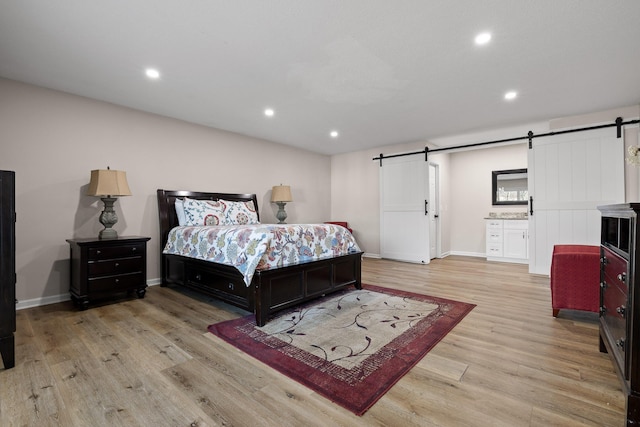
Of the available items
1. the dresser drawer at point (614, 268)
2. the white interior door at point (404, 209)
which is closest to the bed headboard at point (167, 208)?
the white interior door at point (404, 209)

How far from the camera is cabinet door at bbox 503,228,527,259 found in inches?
221

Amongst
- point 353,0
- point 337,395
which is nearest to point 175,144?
point 353,0

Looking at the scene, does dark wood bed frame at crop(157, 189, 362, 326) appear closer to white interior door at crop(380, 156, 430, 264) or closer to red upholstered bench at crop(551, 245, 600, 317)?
red upholstered bench at crop(551, 245, 600, 317)

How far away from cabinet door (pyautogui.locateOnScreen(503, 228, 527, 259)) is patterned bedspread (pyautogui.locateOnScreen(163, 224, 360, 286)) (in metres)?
3.90

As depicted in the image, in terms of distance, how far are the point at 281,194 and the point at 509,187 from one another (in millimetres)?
4854

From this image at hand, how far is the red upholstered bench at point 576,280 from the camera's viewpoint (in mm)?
2553

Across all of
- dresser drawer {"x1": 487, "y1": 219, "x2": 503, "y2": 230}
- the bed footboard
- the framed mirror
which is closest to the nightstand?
the bed footboard

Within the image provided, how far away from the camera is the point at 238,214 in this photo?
445 centimetres

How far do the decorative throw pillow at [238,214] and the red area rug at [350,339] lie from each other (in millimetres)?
1863

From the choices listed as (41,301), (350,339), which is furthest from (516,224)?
(41,301)

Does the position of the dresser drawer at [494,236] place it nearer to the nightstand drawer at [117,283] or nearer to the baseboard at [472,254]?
the baseboard at [472,254]

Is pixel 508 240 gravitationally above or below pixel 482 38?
below

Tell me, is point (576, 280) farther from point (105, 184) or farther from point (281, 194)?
point (105, 184)

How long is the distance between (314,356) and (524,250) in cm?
536
